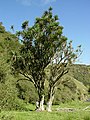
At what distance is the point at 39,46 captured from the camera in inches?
1452

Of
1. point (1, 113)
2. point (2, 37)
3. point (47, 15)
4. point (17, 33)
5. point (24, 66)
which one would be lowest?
point (1, 113)

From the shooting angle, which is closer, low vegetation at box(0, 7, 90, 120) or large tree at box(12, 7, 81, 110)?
low vegetation at box(0, 7, 90, 120)

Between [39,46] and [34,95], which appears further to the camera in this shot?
[34,95]

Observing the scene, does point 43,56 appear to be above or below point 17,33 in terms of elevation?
below

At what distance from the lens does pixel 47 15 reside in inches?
1473

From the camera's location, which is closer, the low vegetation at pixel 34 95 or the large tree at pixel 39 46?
the low vegetation at pixel 34 95

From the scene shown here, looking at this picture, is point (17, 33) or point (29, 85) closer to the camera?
point (17, 33)

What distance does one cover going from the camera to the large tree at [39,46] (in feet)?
120

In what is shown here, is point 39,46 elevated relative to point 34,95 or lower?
elevated

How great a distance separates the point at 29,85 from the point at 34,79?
14491 millimetres

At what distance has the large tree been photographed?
3644cm

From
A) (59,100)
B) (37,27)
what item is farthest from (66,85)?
(37,27)

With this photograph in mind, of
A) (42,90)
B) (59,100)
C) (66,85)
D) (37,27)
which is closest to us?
(37,27)

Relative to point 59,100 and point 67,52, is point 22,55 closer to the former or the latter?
point 67,52
